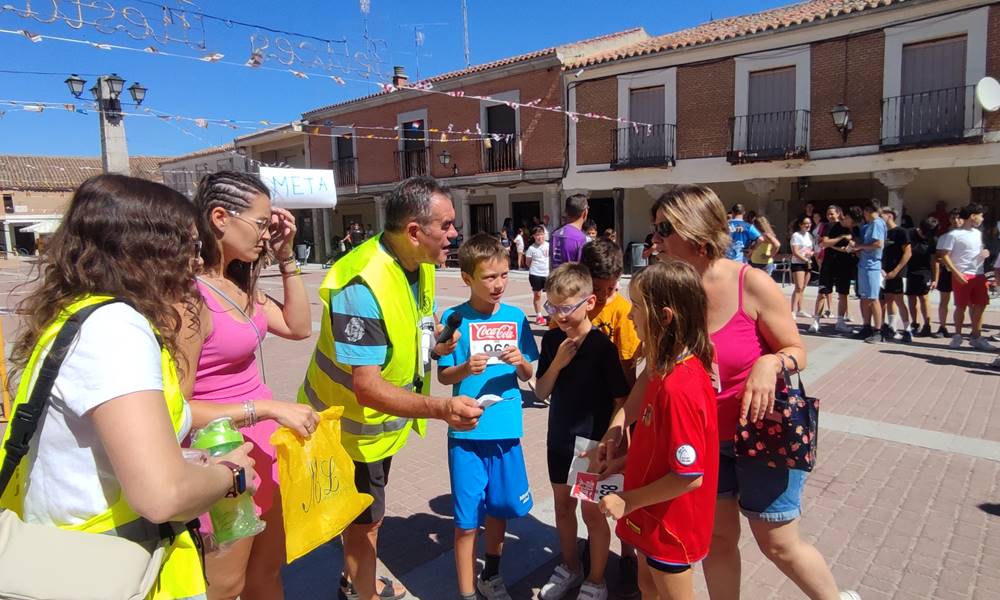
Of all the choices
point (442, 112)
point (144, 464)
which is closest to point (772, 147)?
point (442, 112)

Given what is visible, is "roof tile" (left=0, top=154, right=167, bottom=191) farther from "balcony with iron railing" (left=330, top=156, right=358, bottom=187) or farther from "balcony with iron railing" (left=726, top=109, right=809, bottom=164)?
"balcony with iron railing" (left=726, top=109, right=809, bottom=164)

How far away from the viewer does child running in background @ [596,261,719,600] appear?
6.12ft

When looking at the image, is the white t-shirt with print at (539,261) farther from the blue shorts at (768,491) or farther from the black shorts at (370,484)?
the blue shorts at (768,491)

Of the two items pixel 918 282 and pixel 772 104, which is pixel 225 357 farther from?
pixel 772 104

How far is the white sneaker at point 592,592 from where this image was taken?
2.67 m

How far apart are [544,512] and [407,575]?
95 centimetres

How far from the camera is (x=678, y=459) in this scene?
5.99ft

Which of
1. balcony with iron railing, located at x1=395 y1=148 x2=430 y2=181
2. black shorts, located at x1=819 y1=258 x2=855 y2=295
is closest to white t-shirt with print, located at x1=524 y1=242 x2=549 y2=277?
black shorts, located at x1=819 y1=258 x2=855 y2=295

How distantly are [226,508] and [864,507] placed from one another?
3569 mm

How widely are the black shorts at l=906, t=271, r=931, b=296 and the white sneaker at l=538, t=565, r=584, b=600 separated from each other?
7.76 metres

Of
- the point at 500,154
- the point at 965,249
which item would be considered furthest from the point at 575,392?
the point at 500,154

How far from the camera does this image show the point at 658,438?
1.93 m

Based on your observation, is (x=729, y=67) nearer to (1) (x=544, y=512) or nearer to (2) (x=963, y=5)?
(2) (x=963, y=5)

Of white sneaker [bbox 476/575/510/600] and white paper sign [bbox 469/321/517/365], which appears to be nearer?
white paper sign [bbox 469/321/517/365]
